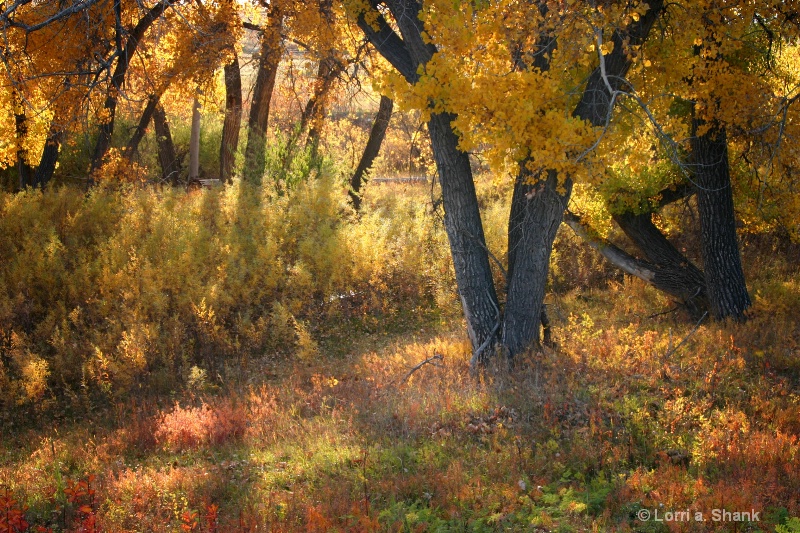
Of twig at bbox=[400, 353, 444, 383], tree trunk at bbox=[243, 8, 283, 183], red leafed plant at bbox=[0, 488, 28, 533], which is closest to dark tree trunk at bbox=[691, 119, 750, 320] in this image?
twig at bbox=[400, 353, 444, 383]

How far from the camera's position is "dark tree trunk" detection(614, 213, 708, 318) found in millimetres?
11094

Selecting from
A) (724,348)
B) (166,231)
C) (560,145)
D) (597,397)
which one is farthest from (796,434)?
(166,231)

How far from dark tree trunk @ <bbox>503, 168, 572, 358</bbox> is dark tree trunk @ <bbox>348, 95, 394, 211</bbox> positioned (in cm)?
875

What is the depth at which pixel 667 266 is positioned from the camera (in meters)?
11.5

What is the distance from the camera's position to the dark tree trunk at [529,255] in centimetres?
803

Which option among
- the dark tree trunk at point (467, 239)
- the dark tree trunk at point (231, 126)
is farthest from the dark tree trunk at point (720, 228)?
the dark tree trunk at point (231, 126)

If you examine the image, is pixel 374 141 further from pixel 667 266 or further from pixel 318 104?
pixel 667 266

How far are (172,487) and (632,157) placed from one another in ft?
18.1

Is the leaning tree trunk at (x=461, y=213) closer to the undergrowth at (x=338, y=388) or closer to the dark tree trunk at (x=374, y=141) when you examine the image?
the undergrowth at (x=338, y=388)

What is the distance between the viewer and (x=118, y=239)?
1216 cm

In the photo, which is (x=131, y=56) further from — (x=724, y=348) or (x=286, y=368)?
(x=724, y=348)

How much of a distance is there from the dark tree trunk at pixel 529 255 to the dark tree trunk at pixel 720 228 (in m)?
3.42

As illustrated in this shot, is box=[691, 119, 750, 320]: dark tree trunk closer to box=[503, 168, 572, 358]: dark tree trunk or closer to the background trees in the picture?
the background trees

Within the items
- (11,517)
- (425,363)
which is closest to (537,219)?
(425,363)
